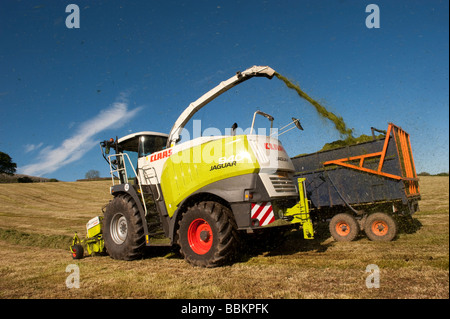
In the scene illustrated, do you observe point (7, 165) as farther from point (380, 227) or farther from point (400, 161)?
point (400, 161)

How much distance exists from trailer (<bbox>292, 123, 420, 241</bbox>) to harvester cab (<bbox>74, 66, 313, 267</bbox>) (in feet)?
7.22

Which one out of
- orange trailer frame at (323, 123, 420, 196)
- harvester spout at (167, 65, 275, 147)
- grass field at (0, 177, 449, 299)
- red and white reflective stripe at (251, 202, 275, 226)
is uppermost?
harvester spout at (167, 65, 275, 147)

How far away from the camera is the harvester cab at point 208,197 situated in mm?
4859

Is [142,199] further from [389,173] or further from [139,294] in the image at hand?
[389,173]

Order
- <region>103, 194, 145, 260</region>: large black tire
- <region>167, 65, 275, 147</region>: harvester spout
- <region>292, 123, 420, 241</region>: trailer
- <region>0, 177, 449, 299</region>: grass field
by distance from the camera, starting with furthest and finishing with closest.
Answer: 1. <region>292, 123, 420, 241</region>: trailer
2. <region>167, 65, 275, 147</region>: harvester spout
3. <region>103, 194, 145, 260</region>: large black tire
4. <region>0, 177, 449, 299</region>: grass field

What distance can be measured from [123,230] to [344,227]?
530 cm

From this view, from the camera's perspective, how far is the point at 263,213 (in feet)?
16.2

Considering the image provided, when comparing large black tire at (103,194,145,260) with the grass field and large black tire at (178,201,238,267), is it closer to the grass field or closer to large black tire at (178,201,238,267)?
the grass field

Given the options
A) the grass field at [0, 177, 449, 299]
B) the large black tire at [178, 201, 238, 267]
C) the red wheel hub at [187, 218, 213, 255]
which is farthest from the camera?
the red wheel hub at [187, 218, 213, 255]

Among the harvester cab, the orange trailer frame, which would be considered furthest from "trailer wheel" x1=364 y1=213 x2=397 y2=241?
the harvester cab

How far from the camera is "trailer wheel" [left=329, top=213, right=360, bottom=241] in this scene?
7.01 meters

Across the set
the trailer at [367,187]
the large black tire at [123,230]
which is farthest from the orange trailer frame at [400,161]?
the large black tire at [123,230]

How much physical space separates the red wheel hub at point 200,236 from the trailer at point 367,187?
3722 mm

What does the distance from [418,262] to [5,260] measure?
26.7ft
